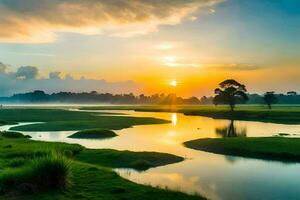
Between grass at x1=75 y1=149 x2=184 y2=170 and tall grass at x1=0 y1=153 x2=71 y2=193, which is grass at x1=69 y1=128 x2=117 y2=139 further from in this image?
tall grass at x1=0 y1=153 x2=71 y2=193

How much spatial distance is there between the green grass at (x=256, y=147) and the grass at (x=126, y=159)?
11113 mm

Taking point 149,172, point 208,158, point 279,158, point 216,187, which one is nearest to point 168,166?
point 149,172

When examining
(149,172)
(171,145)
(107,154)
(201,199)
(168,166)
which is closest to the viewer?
(201,199)

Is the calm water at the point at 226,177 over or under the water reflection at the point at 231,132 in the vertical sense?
under

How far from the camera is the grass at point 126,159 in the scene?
4594 cm

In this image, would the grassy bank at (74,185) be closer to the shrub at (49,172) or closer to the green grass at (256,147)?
the shrub at (49,172)

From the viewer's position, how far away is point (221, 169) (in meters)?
43.5

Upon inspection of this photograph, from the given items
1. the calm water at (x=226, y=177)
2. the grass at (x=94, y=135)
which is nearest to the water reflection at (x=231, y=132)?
the grass at (x=94, y=135)

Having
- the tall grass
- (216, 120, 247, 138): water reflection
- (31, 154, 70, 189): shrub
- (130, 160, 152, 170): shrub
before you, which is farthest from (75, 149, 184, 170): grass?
(216, 120, 247, 138): water reflection

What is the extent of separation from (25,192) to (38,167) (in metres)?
2.05

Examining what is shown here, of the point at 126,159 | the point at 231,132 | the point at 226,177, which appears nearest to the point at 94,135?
the point at 126,159

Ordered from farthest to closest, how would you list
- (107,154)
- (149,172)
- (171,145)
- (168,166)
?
(171,145) < (107,154) < (168,166) < (149,172)

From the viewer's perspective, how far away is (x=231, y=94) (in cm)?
15438

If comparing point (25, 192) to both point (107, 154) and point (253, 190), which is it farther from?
point (107, 154)
